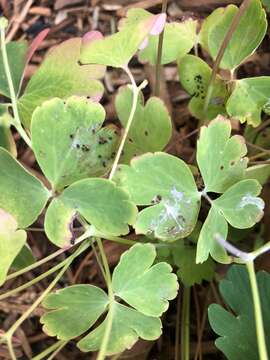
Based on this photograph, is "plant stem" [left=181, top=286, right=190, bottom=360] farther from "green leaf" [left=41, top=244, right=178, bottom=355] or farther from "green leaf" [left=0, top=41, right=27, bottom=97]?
"green leaf" [left=0, top=41, right=27, bottom=97]

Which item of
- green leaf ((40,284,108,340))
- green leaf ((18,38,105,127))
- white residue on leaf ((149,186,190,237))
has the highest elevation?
green leaf ((18,38,105,127))

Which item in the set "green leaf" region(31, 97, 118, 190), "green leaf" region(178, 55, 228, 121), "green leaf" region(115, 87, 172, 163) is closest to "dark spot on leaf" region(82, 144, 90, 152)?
"green leaf" region(31, 97, 118, 190)

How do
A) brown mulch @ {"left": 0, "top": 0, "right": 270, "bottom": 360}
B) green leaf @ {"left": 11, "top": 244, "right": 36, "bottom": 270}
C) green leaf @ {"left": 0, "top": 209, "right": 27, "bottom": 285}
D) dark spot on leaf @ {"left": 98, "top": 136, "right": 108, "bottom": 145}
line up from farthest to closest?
brown mulch @ {"left": 0, "top": 0, "right": 270, "bottom": 360} → green leaf @ {"left": 11, "top": 244, "right": 36, "bottom": 270} → dark spot on leaf @ {"left": 98, "top": 136, "right": 108, "bottom": 145} → green leaf @ {"left": 0, "top": 209, "right": 27, "bottom": 285}

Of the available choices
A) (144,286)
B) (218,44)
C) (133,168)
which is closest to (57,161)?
(133,168)

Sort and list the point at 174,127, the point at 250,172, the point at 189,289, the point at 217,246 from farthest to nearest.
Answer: the point at 174,127
the point at 189,289
the point at 250,172
the point at 217,246

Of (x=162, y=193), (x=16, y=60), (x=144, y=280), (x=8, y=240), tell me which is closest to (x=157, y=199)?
(x=162, y=193)

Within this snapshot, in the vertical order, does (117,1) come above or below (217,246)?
above

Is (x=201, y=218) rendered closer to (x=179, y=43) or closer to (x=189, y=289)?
(x=189, y=289)
